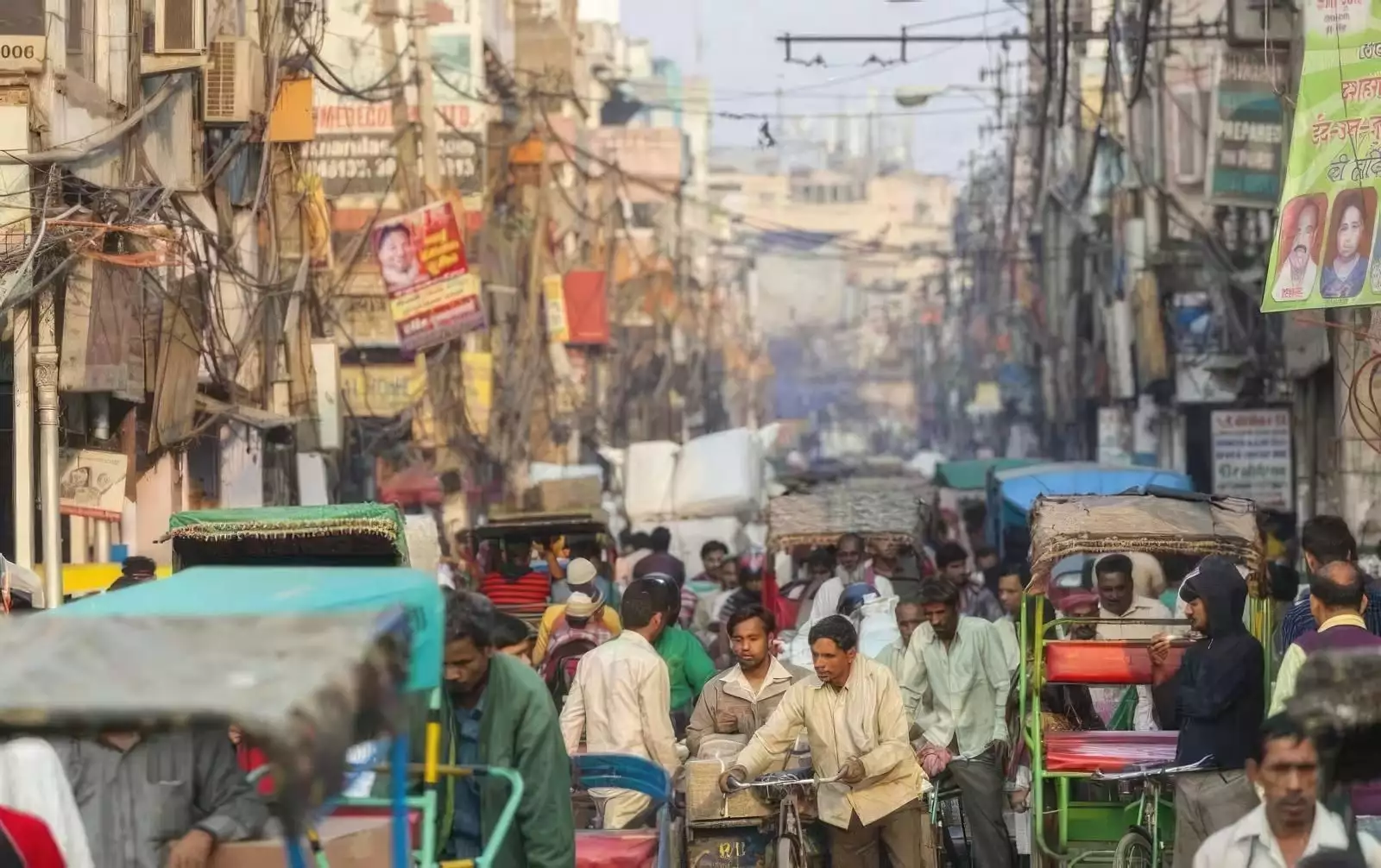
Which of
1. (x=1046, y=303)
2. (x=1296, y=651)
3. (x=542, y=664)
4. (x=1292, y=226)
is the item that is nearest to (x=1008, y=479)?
(x=1292, y=226)

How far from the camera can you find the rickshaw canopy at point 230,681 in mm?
4164

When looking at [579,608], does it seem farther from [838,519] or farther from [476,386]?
[476,386]

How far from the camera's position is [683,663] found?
1222 cm

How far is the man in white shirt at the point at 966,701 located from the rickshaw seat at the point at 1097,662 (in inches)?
24.8

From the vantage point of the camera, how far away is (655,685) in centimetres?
988

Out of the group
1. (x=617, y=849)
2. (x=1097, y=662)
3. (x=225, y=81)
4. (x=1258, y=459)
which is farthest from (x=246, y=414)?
(x=617, y=849)

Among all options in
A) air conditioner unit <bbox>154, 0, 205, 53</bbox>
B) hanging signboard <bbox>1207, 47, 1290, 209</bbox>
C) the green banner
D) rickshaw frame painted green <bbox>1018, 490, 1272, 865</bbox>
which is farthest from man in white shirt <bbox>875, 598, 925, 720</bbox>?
hanging signboard <bbox>1207, 47, 1290, 209</bbox>

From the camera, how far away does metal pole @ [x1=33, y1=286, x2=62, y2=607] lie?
15.1 meters

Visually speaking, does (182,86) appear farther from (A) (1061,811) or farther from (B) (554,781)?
(B) (554,781)

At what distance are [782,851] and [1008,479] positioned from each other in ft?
62.7

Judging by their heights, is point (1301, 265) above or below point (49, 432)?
above

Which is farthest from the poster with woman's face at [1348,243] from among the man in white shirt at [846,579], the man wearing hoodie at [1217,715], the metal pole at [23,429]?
the metal pole at [23,429]

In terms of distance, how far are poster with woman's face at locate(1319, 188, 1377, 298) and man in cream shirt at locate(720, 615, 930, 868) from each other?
21.6ft

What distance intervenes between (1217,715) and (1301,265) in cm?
744
